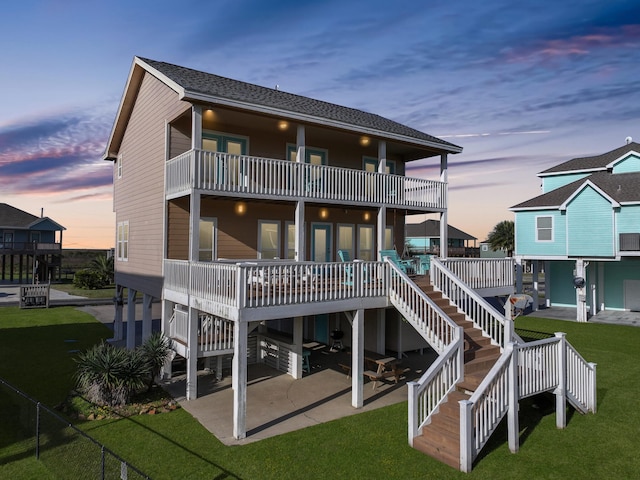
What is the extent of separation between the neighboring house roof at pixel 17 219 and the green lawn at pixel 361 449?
41885 mm

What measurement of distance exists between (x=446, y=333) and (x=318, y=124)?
339 inches

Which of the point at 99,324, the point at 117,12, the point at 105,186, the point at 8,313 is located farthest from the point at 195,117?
the point at 105,186

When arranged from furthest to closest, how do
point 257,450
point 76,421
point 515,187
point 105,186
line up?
point 515,187, point 105,186, point 76,421, point 257,450

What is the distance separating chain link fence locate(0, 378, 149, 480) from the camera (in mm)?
7539

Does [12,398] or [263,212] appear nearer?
[12,398]

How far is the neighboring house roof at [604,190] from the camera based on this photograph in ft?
Result: 86.4

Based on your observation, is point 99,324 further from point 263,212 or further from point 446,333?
Result: point 446,333

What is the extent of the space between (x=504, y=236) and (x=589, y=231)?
35088mm

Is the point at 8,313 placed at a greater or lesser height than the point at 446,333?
lesser

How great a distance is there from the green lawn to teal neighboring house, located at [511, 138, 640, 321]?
51.6ft

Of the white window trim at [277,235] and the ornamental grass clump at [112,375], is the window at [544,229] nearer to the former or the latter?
the white window trim at [277,235]

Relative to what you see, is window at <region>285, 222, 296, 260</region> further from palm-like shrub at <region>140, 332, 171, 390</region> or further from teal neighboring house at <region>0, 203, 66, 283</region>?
teal neighboring house at <region>0, 203, 66, 283</region>

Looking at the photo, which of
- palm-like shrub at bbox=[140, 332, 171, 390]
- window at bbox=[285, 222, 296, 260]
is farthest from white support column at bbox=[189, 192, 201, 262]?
window at bbox=[285, 222, 296, 260]

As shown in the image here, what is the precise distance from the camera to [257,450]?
916cm
